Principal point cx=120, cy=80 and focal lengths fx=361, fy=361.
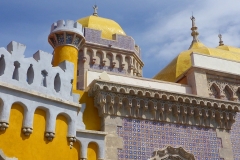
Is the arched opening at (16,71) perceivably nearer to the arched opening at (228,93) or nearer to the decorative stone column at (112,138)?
the decorative stone column at (112,138)

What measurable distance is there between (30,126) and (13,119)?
1.11 ft

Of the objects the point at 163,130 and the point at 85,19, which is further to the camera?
the point at 85,19

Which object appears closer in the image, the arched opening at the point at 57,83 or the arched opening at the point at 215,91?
the arched opening at the point at 57,83

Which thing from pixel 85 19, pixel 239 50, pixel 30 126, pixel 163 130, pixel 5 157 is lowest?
pixel 5 157

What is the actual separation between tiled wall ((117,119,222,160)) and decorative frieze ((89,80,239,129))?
0.66ft

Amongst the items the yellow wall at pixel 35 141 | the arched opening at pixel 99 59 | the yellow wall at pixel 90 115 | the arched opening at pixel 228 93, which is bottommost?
the yellow wall at pixel 35 141

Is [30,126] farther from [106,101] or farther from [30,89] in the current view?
[106,101]

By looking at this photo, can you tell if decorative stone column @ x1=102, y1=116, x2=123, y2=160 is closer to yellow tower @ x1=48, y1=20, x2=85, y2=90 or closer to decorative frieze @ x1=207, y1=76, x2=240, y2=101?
yellow tower @ x1=48, y1=20, x2=85, y2=90

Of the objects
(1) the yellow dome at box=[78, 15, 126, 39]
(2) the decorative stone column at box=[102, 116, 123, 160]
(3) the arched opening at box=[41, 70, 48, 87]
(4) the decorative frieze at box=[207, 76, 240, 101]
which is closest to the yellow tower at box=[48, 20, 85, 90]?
(2) the decorative stone column at box=[102, 116, 123, 160]

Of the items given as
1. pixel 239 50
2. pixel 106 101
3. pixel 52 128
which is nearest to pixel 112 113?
pixel 106 101

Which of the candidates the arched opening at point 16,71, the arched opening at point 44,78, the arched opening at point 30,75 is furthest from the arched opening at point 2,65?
the arched opening at point 44,78

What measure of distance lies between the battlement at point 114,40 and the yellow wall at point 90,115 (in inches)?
215

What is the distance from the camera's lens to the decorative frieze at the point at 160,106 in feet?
32.6

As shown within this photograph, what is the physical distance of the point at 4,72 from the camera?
668 cm
